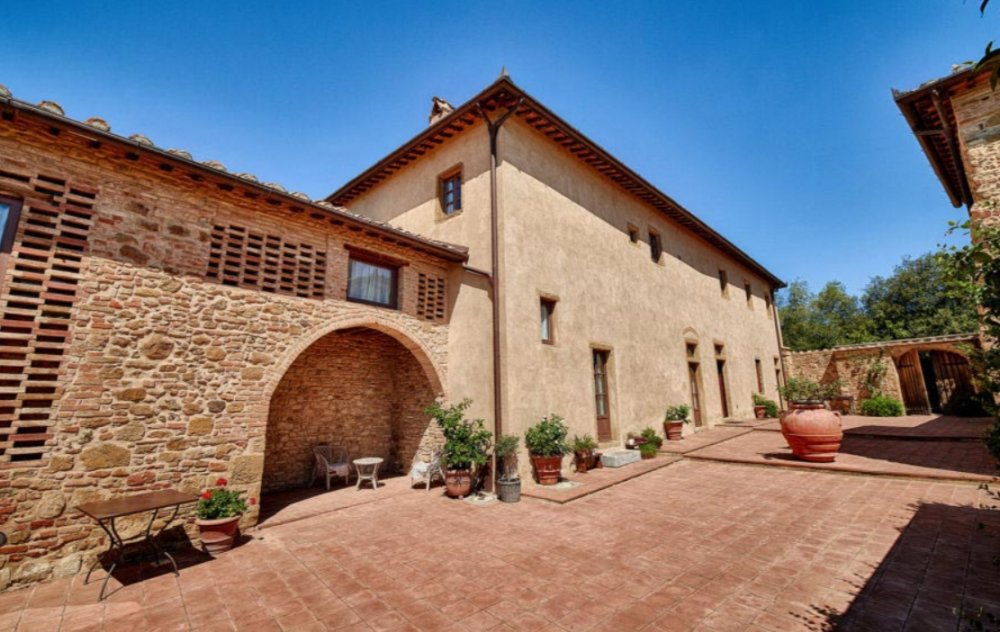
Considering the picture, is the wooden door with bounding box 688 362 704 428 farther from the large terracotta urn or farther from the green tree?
the green tree

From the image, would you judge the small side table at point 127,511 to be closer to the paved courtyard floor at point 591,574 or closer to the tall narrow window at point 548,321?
the paved courtyard floor at point 591,574

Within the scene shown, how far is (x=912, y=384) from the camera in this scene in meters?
17.6

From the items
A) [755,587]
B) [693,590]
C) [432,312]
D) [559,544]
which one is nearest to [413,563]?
[559,544]

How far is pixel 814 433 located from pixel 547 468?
212 inches

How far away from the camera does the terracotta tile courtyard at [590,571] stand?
11.5 feet

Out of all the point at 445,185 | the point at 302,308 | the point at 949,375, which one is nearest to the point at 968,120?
the point at 445,185

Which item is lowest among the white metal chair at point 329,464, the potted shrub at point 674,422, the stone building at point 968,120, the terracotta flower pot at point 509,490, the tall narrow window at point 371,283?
the terracotta flower pot at point 509,490

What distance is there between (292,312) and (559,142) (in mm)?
7222

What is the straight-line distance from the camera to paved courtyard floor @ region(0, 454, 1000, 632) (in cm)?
349

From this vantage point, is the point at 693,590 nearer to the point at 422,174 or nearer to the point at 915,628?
the point at 915,628

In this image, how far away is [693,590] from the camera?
12.8ft

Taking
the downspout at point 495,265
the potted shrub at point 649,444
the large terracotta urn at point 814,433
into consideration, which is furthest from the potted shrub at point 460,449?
the large terracotta urn at point 814,433

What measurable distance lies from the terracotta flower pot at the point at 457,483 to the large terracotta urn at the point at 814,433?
6717 millimetres

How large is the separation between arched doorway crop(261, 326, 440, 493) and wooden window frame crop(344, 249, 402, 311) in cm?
114
